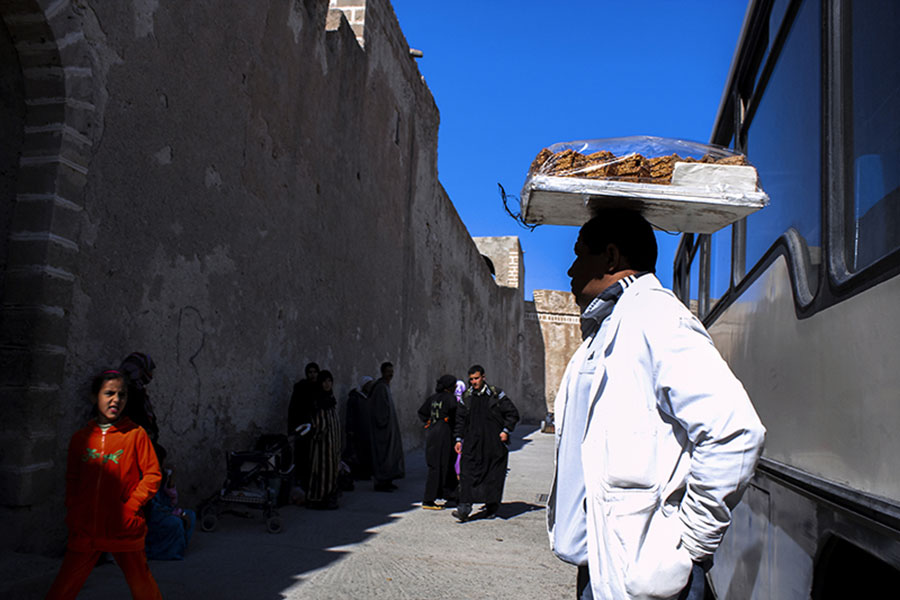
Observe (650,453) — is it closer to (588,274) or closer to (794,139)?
(588,274)

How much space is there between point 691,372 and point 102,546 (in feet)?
8.47

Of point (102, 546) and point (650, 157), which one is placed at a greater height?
point (650, 157)

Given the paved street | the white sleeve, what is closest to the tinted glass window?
the paved street

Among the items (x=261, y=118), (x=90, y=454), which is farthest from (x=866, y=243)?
(x=261, y=118)

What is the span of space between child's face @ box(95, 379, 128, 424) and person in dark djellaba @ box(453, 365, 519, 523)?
13.0ft

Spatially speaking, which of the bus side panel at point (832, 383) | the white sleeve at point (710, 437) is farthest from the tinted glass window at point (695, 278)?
the white sleeve at point (710, 437)

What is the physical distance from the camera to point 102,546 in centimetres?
296

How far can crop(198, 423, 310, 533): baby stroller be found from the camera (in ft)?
17.6

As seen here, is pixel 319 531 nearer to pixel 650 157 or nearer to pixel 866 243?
pixel 650 157

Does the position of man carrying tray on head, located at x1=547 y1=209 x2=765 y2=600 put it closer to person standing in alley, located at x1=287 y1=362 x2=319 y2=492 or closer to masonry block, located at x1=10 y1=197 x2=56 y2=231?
masonry block, located at x1=10 y1=197 x2=56 y2=231

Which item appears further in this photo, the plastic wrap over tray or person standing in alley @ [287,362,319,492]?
person standing in alley @ [287,362,319,492]

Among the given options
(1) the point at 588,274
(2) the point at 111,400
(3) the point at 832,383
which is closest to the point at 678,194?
(1) the point at 588,274

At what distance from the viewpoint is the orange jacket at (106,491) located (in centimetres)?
297

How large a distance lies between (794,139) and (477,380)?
5024 mm
